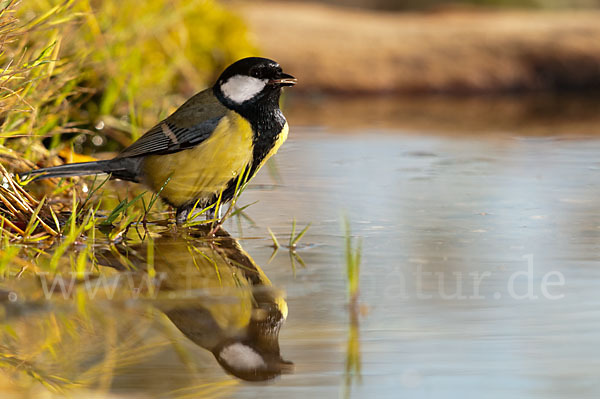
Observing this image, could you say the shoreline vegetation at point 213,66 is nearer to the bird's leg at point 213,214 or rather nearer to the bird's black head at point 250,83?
the bird's leg at point 213,214

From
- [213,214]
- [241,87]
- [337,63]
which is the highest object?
[241,87]

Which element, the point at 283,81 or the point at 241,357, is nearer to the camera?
the point at 241,357

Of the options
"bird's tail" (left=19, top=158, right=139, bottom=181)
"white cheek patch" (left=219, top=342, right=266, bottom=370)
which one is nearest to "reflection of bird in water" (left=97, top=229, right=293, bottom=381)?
"white cheek patch" (left=219, top=342, right=266, bottom=370)

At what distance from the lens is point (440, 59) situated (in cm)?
928

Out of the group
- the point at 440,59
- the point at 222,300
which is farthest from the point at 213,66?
the point at 222,300

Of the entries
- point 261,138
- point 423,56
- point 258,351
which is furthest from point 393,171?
point 423,56

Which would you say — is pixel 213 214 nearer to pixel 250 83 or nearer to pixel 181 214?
pixel 181 214

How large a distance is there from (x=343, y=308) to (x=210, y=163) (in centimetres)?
114

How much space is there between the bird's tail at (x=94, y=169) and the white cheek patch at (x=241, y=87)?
481 millimetres

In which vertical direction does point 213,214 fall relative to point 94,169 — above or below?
below

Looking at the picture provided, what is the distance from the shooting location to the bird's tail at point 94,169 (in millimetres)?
3729

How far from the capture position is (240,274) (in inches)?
116

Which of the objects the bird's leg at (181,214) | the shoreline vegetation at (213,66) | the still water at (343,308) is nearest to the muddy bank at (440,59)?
the shoreline vegetation at (213,66)

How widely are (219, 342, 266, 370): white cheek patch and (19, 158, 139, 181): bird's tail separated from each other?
5.56 feet
